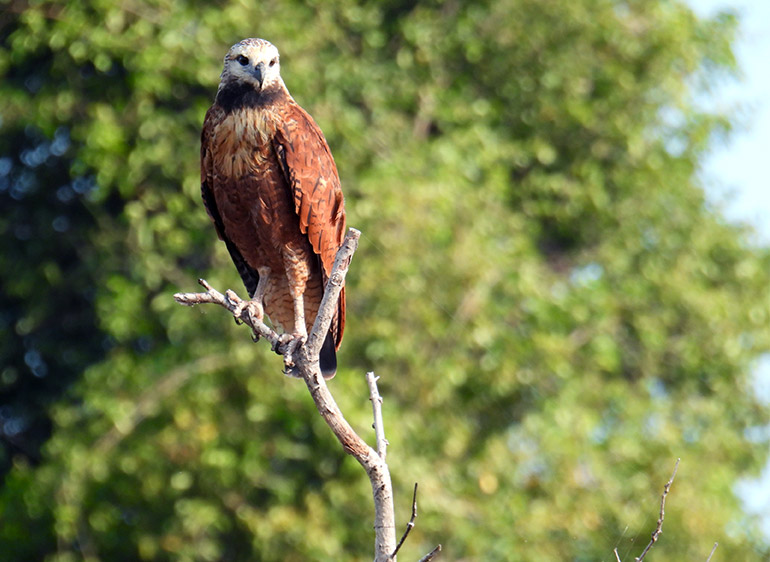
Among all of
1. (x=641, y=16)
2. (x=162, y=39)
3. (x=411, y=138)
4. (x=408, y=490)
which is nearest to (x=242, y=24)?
(x=162, y=39)

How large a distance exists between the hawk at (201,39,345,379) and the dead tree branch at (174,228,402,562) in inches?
21.5

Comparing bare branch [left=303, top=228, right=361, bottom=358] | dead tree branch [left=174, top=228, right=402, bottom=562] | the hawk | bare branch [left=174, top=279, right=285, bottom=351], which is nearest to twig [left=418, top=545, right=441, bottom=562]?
dead tree branch [left=174, top=228, right=402, bottom=562]

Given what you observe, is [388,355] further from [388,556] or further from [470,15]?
[388,556]

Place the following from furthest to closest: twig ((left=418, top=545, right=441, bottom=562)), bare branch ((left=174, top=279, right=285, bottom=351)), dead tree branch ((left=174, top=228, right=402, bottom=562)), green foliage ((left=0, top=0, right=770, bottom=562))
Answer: green foliage ((left=0, top=0, right=770, bottom=562)), bare branch ((left=174, top=279, right=285, bottom=351)), dead tree branch ((left=174, top=228, right=402, bottom=562)), twig ((left=418, top=545, right=441, bottom=562))

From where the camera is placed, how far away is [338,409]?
116 inches

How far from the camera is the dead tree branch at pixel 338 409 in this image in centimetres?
276

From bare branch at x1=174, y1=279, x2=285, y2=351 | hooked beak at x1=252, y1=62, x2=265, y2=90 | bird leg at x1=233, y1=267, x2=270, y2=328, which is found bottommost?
bird leg at x1=233, y1=267, x2=270, y2=328

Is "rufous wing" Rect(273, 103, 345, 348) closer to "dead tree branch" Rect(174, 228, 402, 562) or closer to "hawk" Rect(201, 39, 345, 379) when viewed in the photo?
"hawk" Rect(201, 39, 345, 379)

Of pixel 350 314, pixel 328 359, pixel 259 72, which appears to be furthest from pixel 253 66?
pixel 350 314

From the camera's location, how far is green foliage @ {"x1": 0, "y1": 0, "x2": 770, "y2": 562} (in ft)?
20.2

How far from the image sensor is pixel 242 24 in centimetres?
664

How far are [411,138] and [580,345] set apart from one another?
1.84 metres

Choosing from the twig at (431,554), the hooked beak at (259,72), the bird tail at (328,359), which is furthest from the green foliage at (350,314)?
the twig at (431,554)

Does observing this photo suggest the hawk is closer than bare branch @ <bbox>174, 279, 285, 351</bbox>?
No
